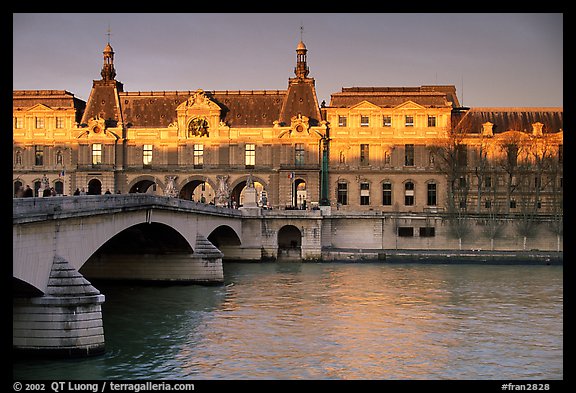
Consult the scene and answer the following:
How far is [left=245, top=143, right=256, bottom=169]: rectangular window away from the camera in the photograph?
285 feet

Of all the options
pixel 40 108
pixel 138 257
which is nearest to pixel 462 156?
pixel 138 257

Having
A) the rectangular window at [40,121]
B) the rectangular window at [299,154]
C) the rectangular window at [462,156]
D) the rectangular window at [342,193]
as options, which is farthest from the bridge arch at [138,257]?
the rectangular window at [40,121]

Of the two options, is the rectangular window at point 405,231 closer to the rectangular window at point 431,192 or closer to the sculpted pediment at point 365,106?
the rectangular window at point 431,192

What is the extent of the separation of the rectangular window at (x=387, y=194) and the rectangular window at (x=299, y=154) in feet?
28.5

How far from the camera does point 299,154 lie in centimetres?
8562

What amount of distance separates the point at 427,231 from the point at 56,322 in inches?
2084

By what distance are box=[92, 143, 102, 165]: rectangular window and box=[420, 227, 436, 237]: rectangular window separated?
35.0 metres

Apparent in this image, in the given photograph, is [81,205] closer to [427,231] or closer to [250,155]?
[427,231]

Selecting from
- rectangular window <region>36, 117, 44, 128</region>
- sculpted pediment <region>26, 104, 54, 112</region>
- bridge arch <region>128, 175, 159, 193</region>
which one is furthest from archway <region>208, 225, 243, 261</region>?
rectangular window <region>36, 117, 44, 128</region>

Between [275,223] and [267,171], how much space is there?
15387 mm

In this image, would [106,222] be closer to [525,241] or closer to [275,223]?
Answer: [275,223]

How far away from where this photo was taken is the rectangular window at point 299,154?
85.5m

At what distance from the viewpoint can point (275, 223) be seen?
71688 millimetres

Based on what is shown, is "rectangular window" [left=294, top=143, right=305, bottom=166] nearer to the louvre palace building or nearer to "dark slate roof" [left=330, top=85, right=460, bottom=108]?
the louvre palace building
